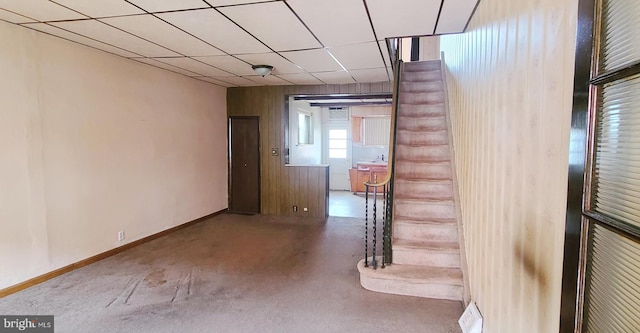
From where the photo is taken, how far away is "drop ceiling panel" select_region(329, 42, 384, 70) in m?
3.54

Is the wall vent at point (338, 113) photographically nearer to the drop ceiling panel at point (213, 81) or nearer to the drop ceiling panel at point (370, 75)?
the drop ceiling panel at point (370, 75)

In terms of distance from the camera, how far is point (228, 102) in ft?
20.8

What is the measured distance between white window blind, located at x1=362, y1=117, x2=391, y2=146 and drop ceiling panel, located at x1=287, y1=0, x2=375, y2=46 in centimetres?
632

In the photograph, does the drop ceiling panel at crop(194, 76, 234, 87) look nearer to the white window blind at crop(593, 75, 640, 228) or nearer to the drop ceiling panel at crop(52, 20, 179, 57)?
the drop ceiling panel at crop(52, 20, 179, 57)

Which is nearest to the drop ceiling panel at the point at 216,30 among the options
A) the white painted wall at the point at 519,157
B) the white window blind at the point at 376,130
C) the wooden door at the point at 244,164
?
the white painted wall at the point at 519,157

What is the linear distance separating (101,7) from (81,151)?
177 centimetres

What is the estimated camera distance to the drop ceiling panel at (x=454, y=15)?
241 cm

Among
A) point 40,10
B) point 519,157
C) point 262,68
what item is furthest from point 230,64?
point 519,157

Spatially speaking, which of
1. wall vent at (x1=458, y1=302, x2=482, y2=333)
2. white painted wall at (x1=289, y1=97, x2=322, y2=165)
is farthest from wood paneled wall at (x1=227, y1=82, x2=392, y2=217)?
wall vent at (x1=458, y1=302, x2=482, y2=333)

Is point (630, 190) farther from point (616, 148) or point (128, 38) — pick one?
point (128, 38)

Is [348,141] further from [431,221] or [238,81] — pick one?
[431,221]

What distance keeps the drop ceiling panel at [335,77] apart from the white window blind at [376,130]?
160 inches

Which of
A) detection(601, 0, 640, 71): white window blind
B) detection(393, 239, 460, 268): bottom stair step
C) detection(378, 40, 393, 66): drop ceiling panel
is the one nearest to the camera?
detection(601, 0, 640, 71): white window blind

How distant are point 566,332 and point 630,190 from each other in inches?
21.8
